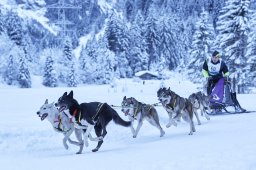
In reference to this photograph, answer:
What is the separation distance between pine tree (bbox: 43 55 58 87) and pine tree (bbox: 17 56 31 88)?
11.5 ft

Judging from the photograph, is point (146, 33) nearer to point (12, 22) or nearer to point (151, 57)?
point (151, 57)

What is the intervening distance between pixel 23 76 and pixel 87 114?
46035mm

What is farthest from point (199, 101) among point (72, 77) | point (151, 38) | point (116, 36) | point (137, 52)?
point (151, 38)

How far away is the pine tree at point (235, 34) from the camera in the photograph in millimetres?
34719

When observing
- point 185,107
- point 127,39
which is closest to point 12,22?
point 127,39

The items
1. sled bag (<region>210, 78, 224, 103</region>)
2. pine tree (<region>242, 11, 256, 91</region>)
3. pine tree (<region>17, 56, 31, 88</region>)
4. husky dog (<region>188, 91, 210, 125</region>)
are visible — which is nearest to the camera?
husky dog (<region>188, 91, 210, 125</region>)

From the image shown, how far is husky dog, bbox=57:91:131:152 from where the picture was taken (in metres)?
8.36

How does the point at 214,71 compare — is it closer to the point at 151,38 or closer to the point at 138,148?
the point at 138,148

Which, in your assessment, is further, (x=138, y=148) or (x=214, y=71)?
(x=214, y=71)

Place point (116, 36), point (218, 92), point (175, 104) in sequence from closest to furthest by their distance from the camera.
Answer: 1. point (175, 104)
2. point (218, 92)
3. point (116, 36)

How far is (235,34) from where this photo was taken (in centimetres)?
3569

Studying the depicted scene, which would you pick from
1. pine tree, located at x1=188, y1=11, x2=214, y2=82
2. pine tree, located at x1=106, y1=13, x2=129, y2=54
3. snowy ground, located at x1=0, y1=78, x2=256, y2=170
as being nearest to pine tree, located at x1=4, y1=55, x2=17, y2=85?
pine tree, located at x1=106, y1=13, x2=129, y2=54

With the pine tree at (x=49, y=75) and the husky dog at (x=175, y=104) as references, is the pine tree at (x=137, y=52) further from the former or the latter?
the husky dog at (x=175, y=104)

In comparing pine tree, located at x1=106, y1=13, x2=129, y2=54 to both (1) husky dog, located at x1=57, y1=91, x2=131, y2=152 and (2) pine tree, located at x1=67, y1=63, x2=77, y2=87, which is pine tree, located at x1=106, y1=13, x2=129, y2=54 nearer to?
(2) pine tree, located at x1=67, y1=63, x2=77, y2=87
